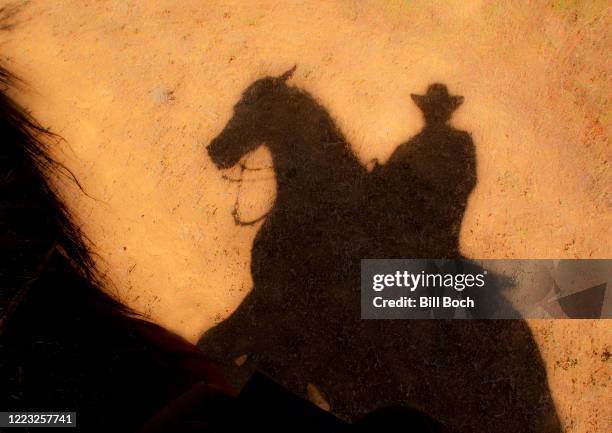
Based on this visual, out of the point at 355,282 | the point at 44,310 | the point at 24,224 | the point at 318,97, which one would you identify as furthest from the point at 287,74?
the point at 44,310

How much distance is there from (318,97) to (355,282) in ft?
6.68

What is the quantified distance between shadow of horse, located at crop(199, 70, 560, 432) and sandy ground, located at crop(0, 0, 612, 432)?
0.56ft

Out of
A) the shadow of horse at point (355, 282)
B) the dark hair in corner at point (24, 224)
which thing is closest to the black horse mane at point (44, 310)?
the dark hair in corner at point (24, 224)

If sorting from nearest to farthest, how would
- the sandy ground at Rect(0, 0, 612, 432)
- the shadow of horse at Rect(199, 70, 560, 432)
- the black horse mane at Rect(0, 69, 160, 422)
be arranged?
the black horse mane at Rect(0, 69, 160, 422), the shadow of horse at Rect(199, 70, 560, 432), the sandy ground at Rect(0, 0, 612, 432)

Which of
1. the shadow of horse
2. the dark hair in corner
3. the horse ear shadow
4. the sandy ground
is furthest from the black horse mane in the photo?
the horse ear shadow

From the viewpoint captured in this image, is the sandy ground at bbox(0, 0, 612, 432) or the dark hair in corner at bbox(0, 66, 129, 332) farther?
the sandy ground at bbox(0, 0, 612, 432)

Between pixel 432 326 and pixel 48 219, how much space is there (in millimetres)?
3595

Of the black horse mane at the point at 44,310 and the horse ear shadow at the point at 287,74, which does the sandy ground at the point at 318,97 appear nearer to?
the horse ear shadow at the point at 287,74

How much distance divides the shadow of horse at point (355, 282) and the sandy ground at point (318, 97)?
17 centimetres

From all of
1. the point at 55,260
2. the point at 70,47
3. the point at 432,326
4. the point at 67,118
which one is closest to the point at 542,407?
the point at 432,326

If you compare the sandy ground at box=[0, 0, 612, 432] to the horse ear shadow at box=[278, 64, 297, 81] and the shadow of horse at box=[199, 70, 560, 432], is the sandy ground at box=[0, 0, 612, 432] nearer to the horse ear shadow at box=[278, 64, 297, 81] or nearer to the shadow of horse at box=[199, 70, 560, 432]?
the horse ear shadow at box=[278, 64, 297, 81]

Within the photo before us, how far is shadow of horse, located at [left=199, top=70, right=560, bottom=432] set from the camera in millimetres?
4070

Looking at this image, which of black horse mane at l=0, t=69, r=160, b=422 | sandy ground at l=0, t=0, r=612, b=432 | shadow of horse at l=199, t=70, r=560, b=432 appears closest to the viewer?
black horse mane at l=0, t=69, r=160, b=422

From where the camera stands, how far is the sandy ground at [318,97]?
4.23 m
